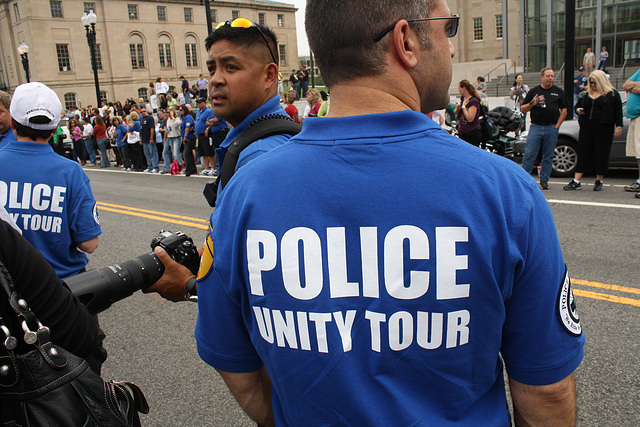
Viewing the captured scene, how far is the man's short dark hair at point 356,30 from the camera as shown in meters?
1.12

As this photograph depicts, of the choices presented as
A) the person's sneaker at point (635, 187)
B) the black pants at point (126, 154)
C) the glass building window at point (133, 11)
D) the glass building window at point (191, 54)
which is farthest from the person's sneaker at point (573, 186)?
the glass building window at point (191, 54)

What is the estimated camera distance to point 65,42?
49.0 meters

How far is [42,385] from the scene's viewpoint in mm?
1332

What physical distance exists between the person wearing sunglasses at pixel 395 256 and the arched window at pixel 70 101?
5510cm

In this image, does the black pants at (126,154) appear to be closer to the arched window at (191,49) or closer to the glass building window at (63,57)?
the glass building window at (63,57)

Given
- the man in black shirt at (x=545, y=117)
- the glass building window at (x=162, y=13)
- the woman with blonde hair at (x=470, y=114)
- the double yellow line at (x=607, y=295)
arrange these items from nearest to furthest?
1. the double yellow line at (x=607, y=295)
2. the man in black shirt at (x=545, y=117)
3. the woman with blonde hair at (x=470, y=114)
4. the glass building window at (x=162, y=13)

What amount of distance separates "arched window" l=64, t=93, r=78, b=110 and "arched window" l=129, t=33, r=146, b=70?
21.7 feet

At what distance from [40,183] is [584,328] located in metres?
3.80

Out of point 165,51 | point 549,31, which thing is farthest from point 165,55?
point 549,31

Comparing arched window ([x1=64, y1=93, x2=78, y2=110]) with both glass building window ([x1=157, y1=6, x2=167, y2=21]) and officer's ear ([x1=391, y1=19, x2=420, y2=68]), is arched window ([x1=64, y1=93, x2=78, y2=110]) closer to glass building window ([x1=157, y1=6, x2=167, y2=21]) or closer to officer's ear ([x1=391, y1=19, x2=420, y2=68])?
glass building window ([x1=157, y1=6, x2=167, y2=21])

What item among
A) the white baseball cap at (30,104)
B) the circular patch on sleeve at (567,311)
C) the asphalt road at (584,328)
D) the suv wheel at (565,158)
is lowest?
the asphalt road at (584,328)

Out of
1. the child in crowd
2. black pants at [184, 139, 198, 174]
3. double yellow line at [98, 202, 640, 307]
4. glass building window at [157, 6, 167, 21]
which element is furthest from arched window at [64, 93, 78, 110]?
double yellow line at [98, 202, 640, 307]

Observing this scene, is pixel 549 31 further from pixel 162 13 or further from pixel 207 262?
pixel 162 13

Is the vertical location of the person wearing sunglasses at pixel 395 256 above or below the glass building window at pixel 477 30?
below
